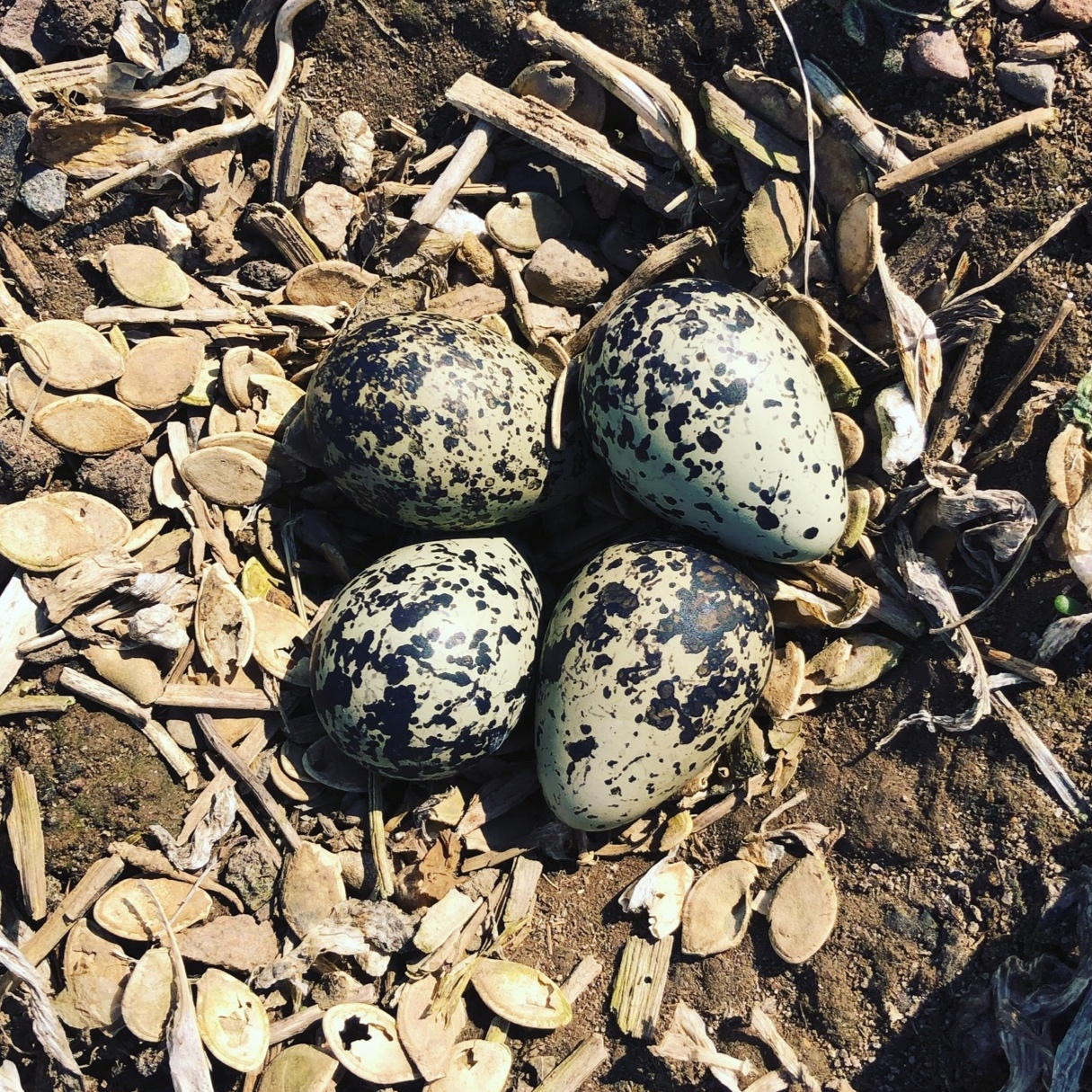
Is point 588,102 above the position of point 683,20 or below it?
below

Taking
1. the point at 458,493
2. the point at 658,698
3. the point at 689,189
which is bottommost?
the point at 658,698

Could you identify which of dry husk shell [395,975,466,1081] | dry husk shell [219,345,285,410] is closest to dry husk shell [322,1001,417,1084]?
dry husk shell [395,975,466,1081]

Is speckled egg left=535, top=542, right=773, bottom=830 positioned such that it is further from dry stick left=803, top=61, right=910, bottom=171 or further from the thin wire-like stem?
dry stick left=803, top=61, right=910, bottom=171

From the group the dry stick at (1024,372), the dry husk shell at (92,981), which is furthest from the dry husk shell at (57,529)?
the dry stick at (1024,372)

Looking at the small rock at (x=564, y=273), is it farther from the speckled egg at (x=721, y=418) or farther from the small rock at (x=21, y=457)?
the small rock at (x=21, y=457)

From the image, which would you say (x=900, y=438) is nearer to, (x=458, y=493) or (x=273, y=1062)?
→ (x=458, y=493)

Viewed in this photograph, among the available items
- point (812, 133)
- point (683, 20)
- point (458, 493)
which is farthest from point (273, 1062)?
point (683, 20)

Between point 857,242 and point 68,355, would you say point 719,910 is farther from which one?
point 68,355
